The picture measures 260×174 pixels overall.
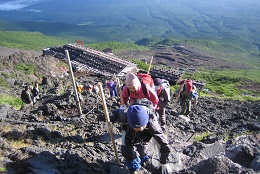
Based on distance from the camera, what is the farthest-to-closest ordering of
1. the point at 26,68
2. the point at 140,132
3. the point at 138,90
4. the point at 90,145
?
the point at 26,68 < the point at 90,145 < the point at 138,90 < the point at 140,132

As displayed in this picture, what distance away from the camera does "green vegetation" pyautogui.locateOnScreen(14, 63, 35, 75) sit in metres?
29.0

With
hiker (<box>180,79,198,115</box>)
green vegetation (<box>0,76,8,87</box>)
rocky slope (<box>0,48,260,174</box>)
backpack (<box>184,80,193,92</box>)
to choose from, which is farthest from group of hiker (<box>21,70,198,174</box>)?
A: green vegetation (<box>0,76,8,87</box>)

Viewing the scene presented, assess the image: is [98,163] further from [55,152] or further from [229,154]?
[229,154]

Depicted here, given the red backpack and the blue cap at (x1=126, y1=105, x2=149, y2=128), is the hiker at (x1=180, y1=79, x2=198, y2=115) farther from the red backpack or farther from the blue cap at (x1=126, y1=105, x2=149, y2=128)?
the blue cap at (x1=126, y1=105, x2=149, y2=128)

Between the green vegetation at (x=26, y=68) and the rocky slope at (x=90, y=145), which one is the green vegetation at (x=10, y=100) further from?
the green vegetation at (x=26, y=68)

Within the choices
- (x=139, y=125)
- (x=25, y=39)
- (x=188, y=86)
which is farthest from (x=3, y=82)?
(x=25, y=39)

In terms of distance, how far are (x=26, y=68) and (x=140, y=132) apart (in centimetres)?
2696

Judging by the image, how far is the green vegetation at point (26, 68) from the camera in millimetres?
28958

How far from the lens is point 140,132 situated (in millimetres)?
5172

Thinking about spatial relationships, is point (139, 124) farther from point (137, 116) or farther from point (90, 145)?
point (90, 145)

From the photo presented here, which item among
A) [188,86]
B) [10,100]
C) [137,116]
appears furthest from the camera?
[10,100]

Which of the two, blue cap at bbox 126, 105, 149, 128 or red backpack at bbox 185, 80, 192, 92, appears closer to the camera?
blue cap at bbox 126, 105, 149, 128

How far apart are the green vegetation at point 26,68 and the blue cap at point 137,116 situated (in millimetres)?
26028

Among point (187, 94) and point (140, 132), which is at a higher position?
point (140, 132)
